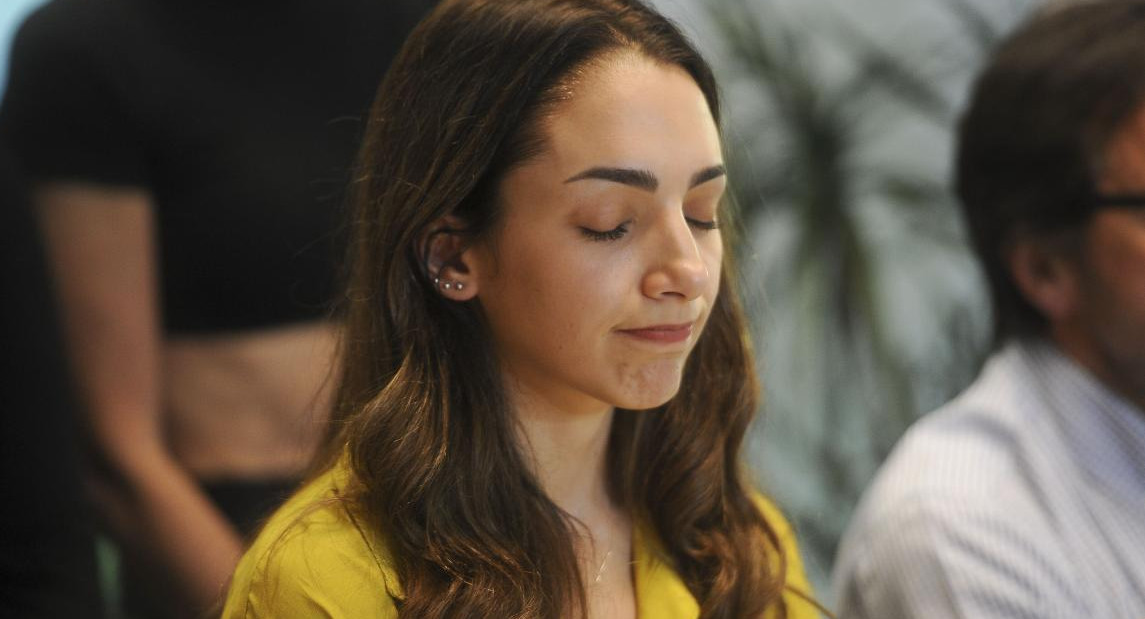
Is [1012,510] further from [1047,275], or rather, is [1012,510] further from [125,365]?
[125,365]

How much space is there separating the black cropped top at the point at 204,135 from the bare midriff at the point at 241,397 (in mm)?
28

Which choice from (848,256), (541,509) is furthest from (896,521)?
(848,256)

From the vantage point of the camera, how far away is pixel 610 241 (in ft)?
3.95

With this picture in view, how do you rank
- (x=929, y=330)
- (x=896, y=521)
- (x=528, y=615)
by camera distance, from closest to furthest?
1. (x=528, y=615)
2. (x=896, y=521)
3. (x=929, y=330)

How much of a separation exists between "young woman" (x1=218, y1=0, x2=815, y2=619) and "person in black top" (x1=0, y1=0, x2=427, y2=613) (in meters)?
0.38

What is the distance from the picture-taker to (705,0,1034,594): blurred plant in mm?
→ 2877

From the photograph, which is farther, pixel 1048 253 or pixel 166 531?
pixel 1048 253

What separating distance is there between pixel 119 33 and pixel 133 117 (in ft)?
0.35

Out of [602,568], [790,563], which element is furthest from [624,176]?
[790,563]

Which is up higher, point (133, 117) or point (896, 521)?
point (133, 117)

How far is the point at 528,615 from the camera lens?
1.21 meters

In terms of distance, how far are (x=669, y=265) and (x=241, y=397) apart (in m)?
Result: 0.72

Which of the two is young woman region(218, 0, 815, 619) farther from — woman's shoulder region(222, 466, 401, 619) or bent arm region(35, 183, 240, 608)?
bent arm region(35, 183, 240, 608)

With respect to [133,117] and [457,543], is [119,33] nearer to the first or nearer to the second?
[133,117]
